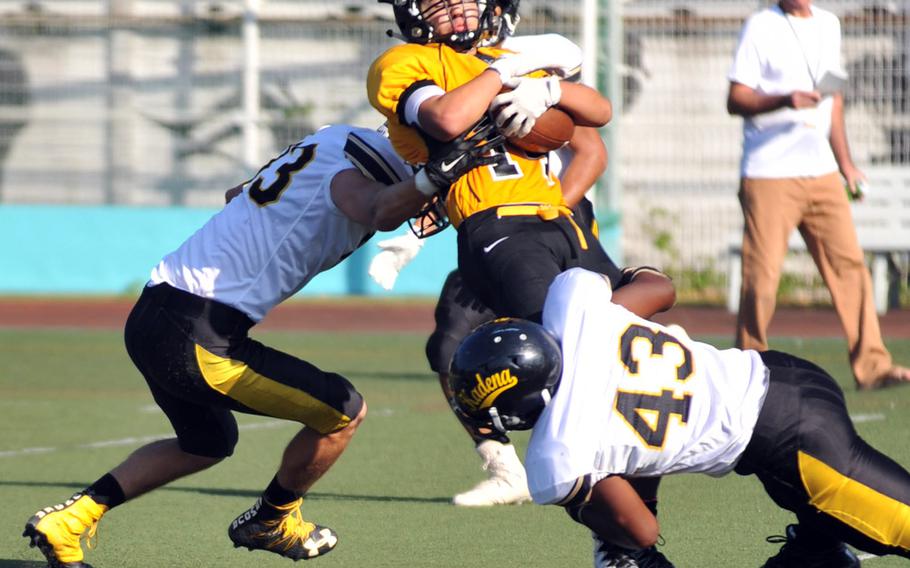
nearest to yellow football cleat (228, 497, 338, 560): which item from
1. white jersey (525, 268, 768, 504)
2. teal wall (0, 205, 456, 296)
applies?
white jersey (525, 268, 768, 504)

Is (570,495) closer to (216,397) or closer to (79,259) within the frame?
(216,397)

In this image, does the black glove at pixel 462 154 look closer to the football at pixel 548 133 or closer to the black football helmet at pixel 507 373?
the football at pixel 548 133

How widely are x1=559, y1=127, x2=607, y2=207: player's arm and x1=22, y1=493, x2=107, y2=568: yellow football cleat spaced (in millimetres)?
2068

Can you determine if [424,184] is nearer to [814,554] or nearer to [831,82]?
[814,554]

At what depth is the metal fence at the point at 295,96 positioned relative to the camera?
15070mm

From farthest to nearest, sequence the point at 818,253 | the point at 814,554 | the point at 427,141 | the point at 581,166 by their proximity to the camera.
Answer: the point at 818,253, the point at 581,166, the point at 427,141, the point at 814,554

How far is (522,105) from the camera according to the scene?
4.82 meters

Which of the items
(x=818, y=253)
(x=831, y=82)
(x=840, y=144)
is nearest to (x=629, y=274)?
(x=818, y=253)

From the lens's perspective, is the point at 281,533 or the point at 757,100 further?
the point at 757,100

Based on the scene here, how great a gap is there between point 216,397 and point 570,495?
155 centimetres

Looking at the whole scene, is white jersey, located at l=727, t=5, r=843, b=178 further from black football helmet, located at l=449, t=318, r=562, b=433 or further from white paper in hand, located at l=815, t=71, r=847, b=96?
black football helmet, located at l=449, t=318, r=562, b=433

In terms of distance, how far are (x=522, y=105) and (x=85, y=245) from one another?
41.9 ft

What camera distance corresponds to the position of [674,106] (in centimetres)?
1553

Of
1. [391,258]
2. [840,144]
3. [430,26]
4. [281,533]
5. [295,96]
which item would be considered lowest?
[295,96]
